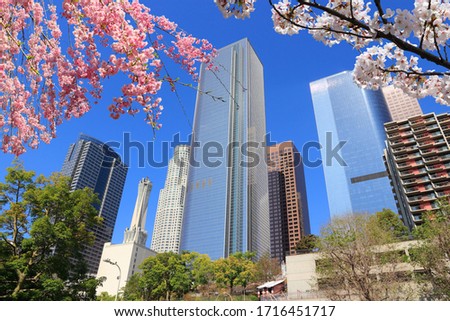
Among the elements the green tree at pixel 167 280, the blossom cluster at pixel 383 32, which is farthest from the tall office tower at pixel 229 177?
the blossom cluster at pixel 383 32

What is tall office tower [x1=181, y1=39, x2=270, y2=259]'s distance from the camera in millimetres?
95938

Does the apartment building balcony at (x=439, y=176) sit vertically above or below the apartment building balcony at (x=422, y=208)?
above

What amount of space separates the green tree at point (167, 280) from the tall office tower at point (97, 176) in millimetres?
87069

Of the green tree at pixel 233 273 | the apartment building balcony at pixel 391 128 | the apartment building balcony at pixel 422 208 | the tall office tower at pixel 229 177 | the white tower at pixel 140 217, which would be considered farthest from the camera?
the tall office tower at pixel 229 177

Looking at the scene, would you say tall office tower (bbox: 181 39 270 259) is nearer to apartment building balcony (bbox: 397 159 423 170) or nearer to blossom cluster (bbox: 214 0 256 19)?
apartment building balcony (bbox: 397 159 423 170)

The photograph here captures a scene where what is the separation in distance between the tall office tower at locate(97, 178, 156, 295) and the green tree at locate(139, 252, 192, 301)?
42642 mm

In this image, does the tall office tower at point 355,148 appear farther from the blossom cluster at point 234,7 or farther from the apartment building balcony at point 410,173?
the blossom cluster at point 234,7

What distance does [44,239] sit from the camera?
1352 centimetres

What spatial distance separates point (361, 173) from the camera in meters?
91.1

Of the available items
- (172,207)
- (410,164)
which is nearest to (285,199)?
(172,207)

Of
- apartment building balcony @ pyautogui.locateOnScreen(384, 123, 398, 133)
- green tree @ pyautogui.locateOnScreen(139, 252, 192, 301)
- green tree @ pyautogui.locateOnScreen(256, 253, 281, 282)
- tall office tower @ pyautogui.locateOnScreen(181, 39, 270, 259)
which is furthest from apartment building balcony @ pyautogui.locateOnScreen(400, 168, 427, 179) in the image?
tall office tower @ pyautogui.locateOnScreen(181, 39, 270, 259)

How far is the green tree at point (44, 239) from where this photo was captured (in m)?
13.2

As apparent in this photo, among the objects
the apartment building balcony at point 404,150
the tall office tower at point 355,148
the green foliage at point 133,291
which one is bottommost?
the green foliage at point 133,291
